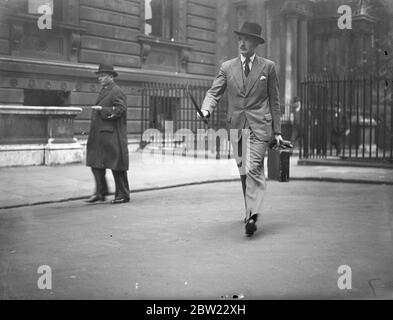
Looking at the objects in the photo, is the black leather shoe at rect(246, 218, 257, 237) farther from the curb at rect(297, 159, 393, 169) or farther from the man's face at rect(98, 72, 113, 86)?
the curb at rect(297, 159, 393, 169)

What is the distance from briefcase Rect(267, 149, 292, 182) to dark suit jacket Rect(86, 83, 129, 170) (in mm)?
2211

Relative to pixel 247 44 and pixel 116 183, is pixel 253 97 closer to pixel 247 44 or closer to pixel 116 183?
pixel 247 44

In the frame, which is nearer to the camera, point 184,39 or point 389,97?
point 389,97

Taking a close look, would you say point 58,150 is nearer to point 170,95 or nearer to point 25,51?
point 25,51


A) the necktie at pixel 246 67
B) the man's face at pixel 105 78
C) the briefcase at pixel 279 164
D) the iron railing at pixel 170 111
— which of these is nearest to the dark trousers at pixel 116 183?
the man's face at pixel 105 78

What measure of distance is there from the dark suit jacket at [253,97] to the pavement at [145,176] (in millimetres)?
3536

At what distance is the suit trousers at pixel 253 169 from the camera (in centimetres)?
560

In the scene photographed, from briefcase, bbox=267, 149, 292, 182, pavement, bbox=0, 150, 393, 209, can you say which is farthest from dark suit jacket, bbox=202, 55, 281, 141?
pavement, bbox=0, 150, 393, 209

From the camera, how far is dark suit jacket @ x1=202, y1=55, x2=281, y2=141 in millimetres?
5641

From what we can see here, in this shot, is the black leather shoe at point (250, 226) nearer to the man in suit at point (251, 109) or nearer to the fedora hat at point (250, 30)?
the man in suit at point (251, 109)

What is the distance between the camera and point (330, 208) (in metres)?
7.44

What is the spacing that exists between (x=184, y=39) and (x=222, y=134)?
378cm

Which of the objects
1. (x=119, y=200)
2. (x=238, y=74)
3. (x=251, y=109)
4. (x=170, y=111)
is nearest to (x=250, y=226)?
(x=251, y=109)
